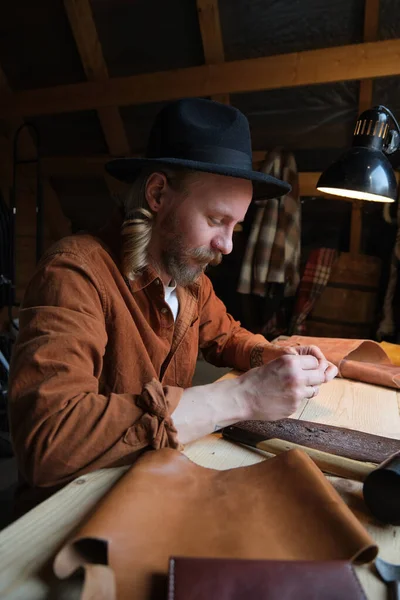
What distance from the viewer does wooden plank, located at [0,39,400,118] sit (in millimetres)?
3186

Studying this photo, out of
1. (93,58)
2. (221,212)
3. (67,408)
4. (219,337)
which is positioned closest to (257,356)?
(219,337)

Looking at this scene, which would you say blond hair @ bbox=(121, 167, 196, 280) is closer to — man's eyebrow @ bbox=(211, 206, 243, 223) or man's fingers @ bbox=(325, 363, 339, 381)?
man's eyebrow @ bbox=(211, 206, 243, 223)

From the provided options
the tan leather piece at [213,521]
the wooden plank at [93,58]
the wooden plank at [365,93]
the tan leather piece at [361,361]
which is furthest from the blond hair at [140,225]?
the wooden plank at [93,58]

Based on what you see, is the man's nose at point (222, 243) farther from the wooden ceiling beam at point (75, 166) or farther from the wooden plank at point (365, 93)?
the wooden ceiling beam at point (75, 166)

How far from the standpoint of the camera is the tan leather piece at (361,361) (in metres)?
1.72

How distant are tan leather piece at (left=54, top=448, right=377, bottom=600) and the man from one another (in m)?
0.15

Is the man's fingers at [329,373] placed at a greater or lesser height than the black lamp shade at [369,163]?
lesser

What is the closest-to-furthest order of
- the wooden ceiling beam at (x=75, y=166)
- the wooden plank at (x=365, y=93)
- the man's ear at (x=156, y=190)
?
1. the man's ear at (x=156, y=190)
2. the wooden plank at (x=365, y=93)
3. the wooden ceiling beam at (x=75, y=166)

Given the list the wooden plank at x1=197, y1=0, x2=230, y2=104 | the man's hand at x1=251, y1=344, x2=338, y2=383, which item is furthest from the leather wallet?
the wooden plank at x1=197, y1=0, x2=230, y2=104

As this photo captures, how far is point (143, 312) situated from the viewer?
4.72 ft

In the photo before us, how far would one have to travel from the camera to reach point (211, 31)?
3.44 m

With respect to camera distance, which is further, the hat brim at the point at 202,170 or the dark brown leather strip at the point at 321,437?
the hat brim at the point at 202,170

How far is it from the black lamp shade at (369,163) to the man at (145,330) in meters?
0.26

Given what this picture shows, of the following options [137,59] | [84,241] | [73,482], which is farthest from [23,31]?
[73,482]
